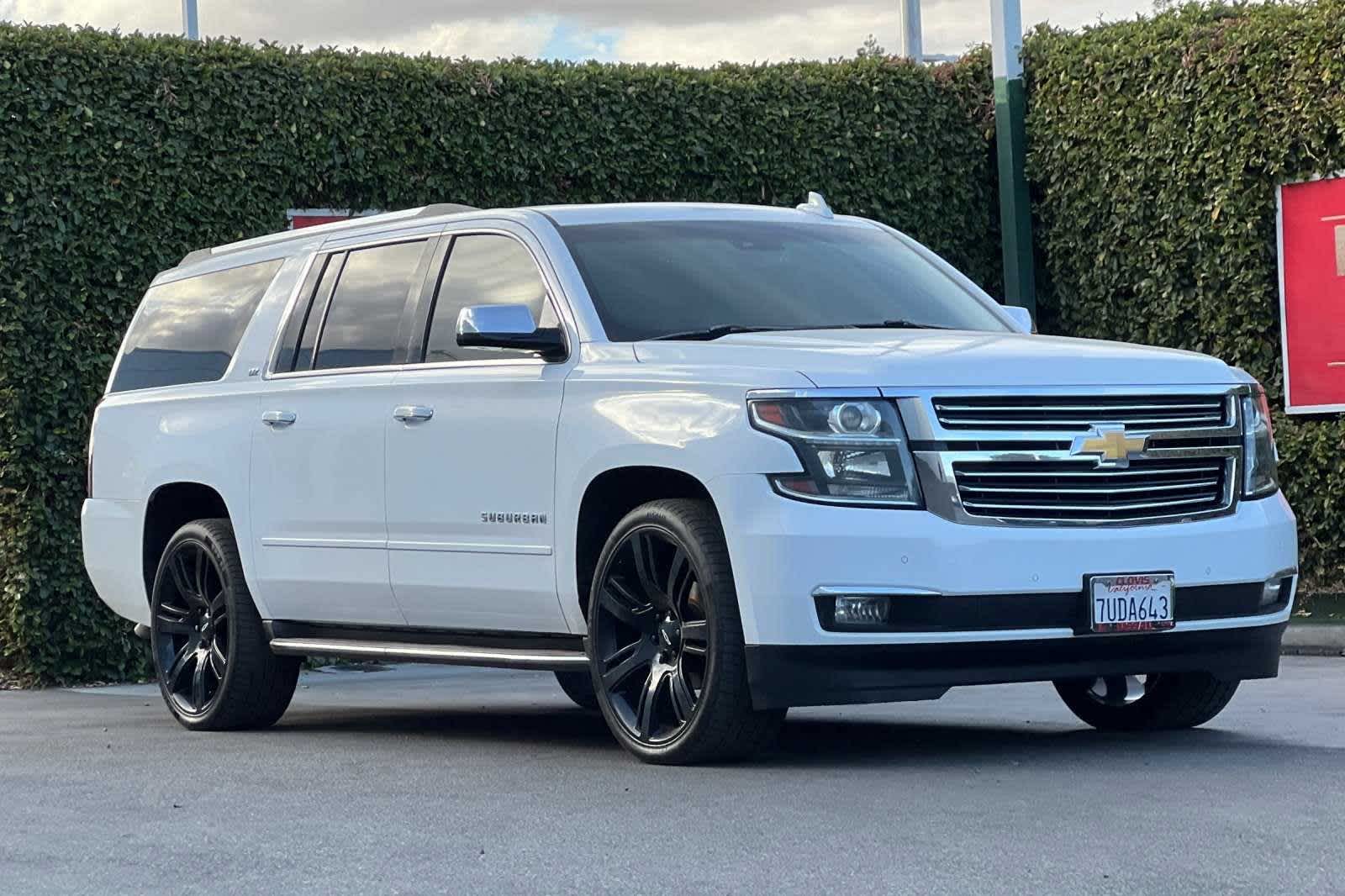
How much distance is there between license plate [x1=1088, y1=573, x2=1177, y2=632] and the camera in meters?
7.28

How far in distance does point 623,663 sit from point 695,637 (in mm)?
364

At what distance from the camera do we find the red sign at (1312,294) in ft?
47.7

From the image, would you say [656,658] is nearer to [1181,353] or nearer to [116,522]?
[1181,353]

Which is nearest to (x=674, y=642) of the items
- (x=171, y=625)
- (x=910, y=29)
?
(x=171, y=625)

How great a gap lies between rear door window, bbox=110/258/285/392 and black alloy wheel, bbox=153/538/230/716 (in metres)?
0.81

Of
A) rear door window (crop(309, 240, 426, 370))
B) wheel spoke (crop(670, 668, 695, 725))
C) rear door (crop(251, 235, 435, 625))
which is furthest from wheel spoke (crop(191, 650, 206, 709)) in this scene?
wheel spoke (crop(670, 668, 695, 725))

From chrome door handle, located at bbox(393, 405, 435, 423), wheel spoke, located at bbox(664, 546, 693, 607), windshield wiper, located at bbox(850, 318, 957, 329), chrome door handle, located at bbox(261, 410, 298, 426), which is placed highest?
windshield wiper, located at bbox(850, 318, 957, 329)

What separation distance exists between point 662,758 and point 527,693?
4.61 metres

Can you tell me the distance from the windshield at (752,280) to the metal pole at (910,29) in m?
10.7

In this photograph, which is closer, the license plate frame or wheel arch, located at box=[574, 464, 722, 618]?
the license plate frame

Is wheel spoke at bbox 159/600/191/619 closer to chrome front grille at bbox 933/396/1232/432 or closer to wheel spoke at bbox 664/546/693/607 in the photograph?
wheel spoke at bbox 664/546/693/607

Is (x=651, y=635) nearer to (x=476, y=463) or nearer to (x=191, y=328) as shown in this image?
(x=476, y=463)

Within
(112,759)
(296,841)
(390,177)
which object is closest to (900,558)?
(296,841)

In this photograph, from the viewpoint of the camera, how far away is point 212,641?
999 centimetres
